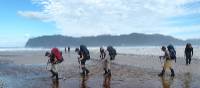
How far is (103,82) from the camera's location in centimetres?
2106

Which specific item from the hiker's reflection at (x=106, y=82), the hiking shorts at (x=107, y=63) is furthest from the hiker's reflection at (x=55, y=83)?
the hiking shorts at (x=107, y=63)

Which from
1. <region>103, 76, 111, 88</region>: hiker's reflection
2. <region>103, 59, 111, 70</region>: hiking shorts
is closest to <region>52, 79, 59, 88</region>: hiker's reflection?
<region>103, 76, 111, 88</region>: hiker's reflection

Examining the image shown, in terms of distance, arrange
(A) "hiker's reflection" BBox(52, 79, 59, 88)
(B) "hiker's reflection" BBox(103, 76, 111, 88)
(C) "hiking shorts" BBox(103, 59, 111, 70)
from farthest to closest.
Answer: (C) "hiking shorts" BBox(103, 59, 111, 70)
(A) "hiker's reflection" BBox(52, 79, 59, 88)
(B) "hiker's reflection" BBox(103, 76, 111, 88)

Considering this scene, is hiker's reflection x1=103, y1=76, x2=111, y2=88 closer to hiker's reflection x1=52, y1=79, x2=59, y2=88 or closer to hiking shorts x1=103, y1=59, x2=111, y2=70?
hiking shorts x1=103, y1=59, x2=111, y2=70

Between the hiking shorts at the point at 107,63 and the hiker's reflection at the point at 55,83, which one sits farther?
the hiking shorts at the point at 107,63

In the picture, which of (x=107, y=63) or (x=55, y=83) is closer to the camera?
(x=55, y=83)

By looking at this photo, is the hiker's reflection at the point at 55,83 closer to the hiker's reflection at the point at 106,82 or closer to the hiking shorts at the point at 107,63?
the hiker's reflection at the point at 106,82

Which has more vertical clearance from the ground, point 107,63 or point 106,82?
point 107,63

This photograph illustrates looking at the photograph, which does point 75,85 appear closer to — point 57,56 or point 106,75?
point 57,56

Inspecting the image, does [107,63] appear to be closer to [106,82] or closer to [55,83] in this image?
[106,82]

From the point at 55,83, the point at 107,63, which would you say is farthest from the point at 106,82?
the point at 107,63

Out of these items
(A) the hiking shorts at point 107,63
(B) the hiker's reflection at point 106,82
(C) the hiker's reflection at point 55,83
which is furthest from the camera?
(A) the hiking shorts at point 107,63

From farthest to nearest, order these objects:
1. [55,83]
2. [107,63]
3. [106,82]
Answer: [107,63] → [106,82] → [55,83]

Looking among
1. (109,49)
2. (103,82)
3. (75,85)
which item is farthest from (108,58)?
(75,85)
